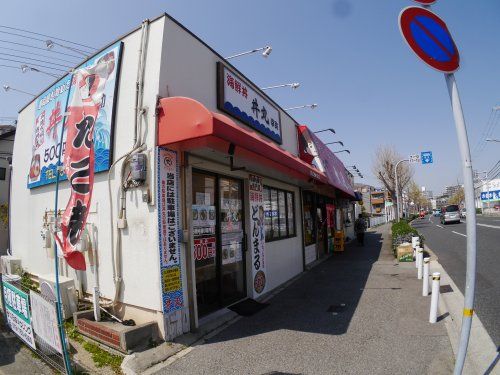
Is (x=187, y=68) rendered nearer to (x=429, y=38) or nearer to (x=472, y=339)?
(x=429, y=38)

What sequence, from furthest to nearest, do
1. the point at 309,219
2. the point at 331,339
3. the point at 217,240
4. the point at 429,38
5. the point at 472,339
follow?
the point at 309,219 → the point at 217,240 → the point at 331,339 → the point at 472,339 → the point at 429,38

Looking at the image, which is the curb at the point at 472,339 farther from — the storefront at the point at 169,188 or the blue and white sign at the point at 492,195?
the blue and white sign at the point at 492,195

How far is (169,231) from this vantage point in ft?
17.3

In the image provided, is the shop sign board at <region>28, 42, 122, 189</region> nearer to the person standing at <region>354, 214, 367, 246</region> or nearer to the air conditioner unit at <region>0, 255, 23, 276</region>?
the air conditioner unit at <region>0, 255, 23, 276</region>

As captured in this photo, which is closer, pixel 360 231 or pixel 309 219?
pixel 309 219

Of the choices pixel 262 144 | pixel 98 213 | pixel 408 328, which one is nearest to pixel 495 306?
pixel 408 328

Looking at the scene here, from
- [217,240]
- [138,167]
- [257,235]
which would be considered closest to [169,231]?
[138,167]

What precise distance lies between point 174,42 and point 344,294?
22.4 feet

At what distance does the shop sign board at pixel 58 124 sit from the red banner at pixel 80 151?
96mm

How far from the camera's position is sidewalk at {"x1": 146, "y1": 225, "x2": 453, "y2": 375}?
436cm

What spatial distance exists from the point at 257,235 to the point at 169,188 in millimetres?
3347

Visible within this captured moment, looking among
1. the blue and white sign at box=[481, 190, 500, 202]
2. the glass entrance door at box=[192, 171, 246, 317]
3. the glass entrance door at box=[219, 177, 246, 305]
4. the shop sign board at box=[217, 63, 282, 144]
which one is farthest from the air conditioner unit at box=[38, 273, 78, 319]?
the blue and white sign at box=[481, 190, 500, 202]

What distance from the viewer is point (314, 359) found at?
15.0 feet

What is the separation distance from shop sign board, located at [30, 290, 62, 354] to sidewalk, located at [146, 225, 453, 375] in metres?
1.31
